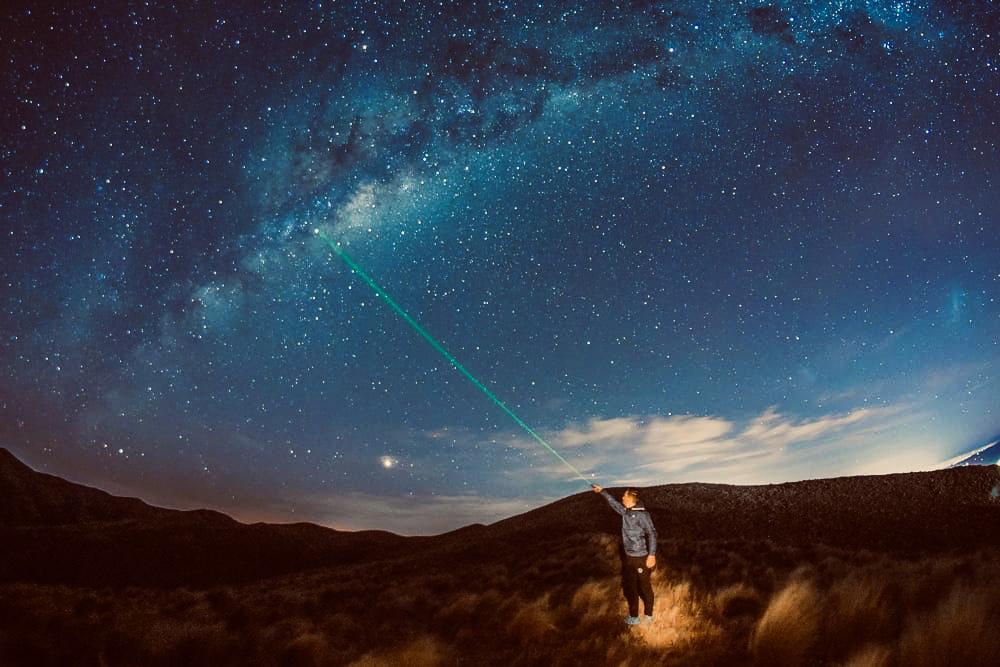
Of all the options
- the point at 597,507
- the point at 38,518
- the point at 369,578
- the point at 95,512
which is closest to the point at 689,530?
the point at 597,507

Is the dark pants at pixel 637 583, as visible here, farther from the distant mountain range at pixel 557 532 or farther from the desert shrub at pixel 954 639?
the distant mountain range at pixel 557 532

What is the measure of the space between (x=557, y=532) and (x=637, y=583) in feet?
103

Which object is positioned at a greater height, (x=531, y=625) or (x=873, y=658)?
(x=873, y=658)

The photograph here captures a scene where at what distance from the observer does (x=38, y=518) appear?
6994cm

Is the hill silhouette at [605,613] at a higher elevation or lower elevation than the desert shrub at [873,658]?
lower

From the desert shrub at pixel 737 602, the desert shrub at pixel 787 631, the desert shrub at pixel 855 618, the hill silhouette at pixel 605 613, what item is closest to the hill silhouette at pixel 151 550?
the hill silhouette at pixel 605 613

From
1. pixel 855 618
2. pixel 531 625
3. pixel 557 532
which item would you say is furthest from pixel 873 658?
pixel 557 532

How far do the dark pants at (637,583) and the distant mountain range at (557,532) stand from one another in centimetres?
1416

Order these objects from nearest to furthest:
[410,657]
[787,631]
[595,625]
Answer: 1. [787,631]
2. [410,657]
3. [595,625]

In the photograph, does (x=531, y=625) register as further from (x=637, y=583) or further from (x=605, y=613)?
(x=637, y=583)

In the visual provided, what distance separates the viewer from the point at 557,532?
120ft

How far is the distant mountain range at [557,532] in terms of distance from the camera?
2624 cm

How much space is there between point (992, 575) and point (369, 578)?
2269cm

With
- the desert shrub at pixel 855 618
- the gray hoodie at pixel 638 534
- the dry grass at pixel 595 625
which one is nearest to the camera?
the dry grass at pixel 595 625
